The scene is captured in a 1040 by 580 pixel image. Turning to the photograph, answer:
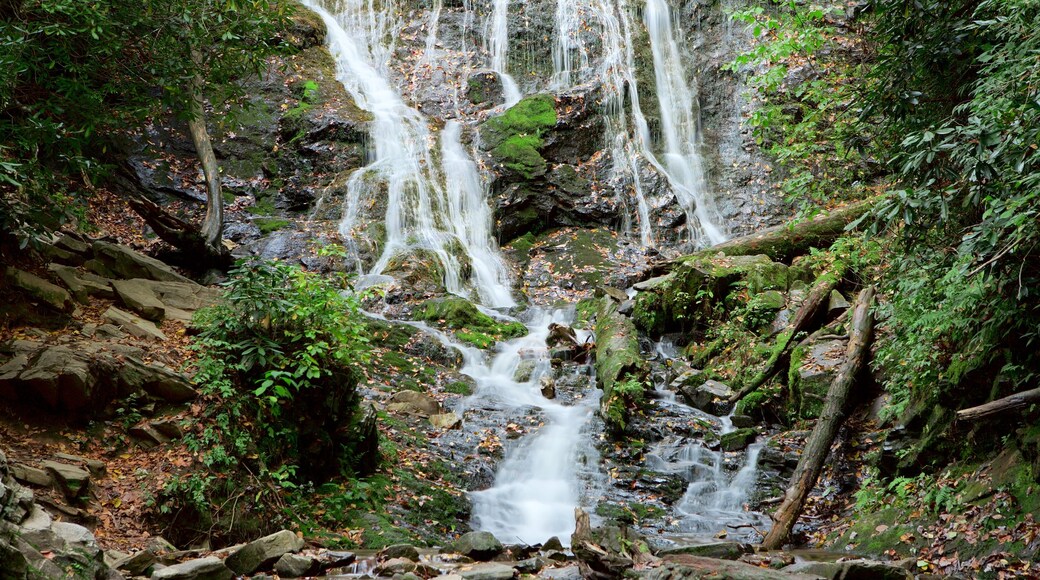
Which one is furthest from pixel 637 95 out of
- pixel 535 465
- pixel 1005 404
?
pixel 1005 404

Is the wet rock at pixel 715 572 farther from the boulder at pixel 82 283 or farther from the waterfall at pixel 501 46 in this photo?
the waterfall at pixel 501 46

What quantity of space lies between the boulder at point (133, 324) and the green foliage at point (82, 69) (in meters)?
1.04

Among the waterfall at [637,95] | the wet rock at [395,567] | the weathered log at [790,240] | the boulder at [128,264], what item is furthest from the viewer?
the waterfall at [637,95]

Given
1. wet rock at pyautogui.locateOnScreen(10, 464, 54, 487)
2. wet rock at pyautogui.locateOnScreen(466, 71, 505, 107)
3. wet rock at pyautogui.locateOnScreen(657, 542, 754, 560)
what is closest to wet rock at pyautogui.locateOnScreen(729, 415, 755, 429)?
wet rock at pyautogui.locateOnScreen(657, 542, 754, 560)

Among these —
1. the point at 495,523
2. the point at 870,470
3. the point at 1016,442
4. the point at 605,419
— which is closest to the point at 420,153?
the point at 605,419

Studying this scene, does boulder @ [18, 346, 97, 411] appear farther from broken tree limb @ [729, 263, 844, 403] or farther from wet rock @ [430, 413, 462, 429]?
broken tree limb @ [729, 263, 844, 403]

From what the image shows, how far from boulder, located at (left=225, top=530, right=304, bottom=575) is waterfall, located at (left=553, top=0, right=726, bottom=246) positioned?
44.7 ft

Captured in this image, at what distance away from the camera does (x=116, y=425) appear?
5.78 metres

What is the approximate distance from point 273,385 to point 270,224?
10.4 metres

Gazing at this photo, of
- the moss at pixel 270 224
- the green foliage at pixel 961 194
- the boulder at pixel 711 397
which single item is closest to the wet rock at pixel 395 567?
the green foliage at pixel 961 194

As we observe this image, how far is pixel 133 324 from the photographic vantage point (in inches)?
267

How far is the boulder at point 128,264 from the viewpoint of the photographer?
7914 millimetres

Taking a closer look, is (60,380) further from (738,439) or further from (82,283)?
(738,439)

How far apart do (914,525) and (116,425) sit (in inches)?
267
